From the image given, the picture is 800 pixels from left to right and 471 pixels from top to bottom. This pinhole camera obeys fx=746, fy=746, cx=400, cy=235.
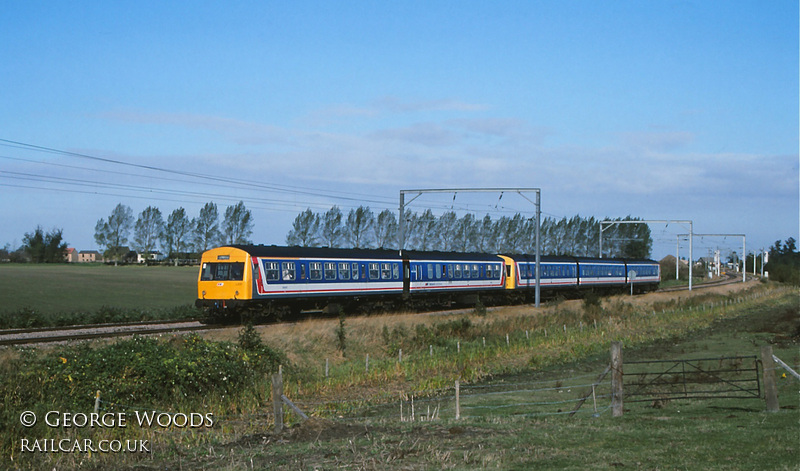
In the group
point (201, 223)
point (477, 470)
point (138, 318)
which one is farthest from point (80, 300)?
point (201, 223)

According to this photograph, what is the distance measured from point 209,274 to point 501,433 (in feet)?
70.7

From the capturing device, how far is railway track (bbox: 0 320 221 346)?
22.2 metres

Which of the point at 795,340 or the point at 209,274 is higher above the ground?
the point at 209,274

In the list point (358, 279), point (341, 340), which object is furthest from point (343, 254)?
point (341, 340)

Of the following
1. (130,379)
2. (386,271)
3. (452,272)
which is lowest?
Result: (130,379)

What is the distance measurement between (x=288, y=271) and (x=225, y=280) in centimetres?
275

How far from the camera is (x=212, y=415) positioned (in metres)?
14.7

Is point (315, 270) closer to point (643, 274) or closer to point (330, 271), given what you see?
point (330, 271)

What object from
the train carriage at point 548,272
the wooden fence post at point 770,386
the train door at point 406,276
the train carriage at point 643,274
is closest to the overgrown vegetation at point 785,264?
the train carriage at point 643,274

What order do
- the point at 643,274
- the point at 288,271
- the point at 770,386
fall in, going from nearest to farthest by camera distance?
the point at 770,386
the point at 288,271
the point at 643,274

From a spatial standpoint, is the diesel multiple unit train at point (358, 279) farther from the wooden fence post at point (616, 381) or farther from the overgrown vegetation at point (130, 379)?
the wooden fence post at point (616, 381)

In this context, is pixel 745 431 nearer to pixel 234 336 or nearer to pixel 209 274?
pixel 234 336

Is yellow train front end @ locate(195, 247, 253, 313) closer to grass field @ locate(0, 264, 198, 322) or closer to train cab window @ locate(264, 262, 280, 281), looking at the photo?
train cab window @ locate(264, 262, 280, 281)

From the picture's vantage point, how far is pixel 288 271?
31859mm
